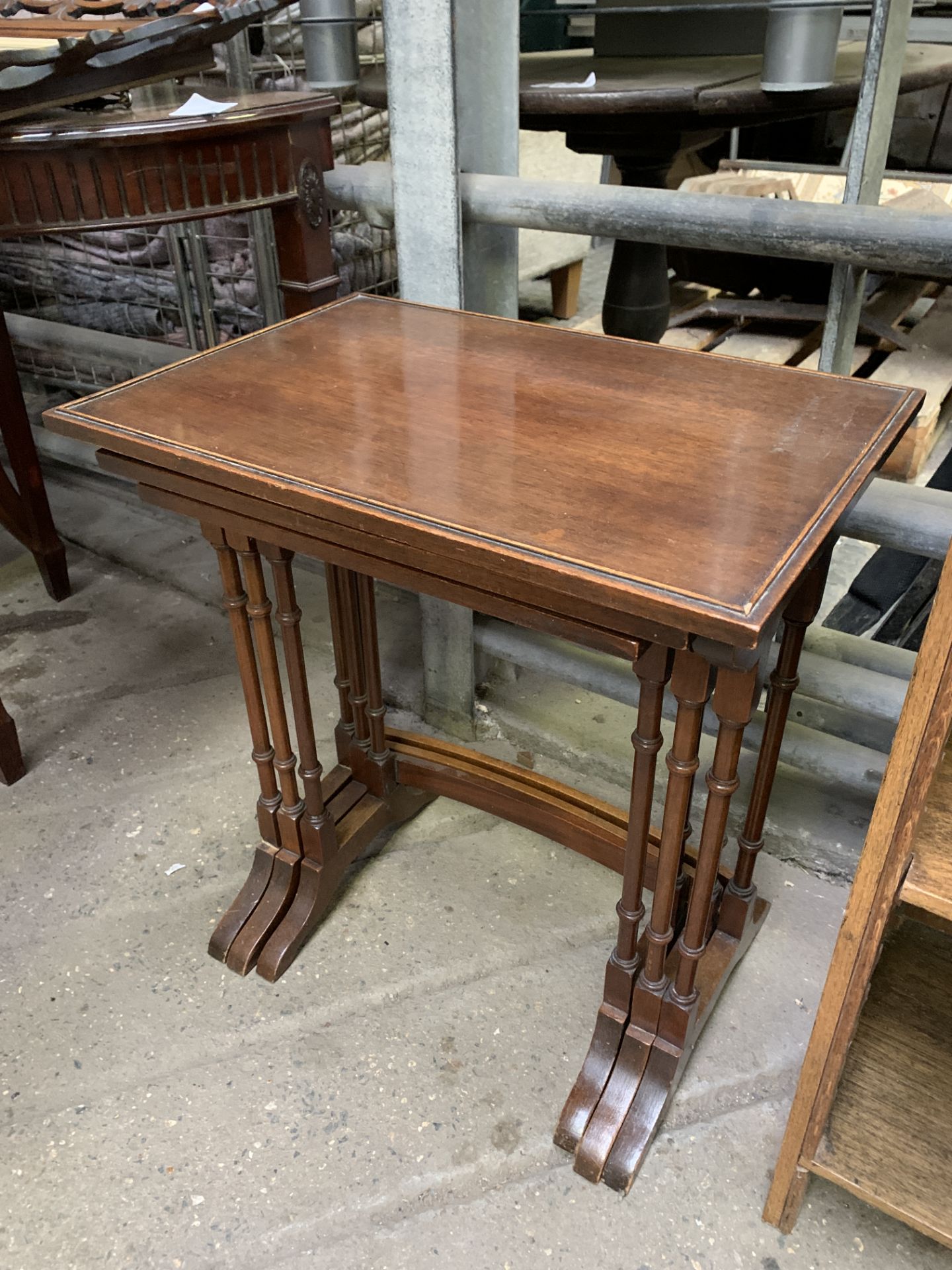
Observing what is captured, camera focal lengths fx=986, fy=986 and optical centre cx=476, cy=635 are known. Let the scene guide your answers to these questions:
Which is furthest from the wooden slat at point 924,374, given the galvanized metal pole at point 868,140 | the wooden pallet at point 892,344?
the galvanized metal pole at point 868,140

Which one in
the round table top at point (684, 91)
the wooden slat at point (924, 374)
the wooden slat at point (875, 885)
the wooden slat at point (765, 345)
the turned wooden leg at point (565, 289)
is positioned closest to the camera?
the wooden slat at point (875, 885)

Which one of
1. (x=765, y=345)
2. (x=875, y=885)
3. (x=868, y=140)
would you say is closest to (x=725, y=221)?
(x=868, y=140)

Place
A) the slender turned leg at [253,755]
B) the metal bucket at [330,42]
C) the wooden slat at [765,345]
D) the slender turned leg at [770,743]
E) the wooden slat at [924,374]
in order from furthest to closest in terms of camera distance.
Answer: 1. the wooden slat at [765,345]
2. the wooden slat at [924,374]
3. the metal bucket at [330,42]
4. the slender turned leg at [253,755]
5. the slender turned leg at [770,743]

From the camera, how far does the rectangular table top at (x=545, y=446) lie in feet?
2.89

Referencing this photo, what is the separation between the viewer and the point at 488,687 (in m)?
2.09

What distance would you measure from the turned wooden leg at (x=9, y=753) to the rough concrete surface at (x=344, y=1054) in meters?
0.04

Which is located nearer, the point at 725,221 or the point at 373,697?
the point at 725,221

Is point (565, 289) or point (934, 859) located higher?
point (934, 859)

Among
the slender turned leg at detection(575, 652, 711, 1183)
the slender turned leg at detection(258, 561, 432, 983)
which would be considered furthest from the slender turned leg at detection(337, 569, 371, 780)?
the slender turned leg at detection(575, 652, 711, 1183)

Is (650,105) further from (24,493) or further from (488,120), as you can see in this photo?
(24,493)

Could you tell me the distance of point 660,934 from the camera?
123 cm

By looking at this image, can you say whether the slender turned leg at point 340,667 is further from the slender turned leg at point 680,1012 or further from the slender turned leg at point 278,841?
the slender turned leg at point 680,1012

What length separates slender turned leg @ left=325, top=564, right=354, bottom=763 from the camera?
5.24 ft

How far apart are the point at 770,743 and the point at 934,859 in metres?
0.46
